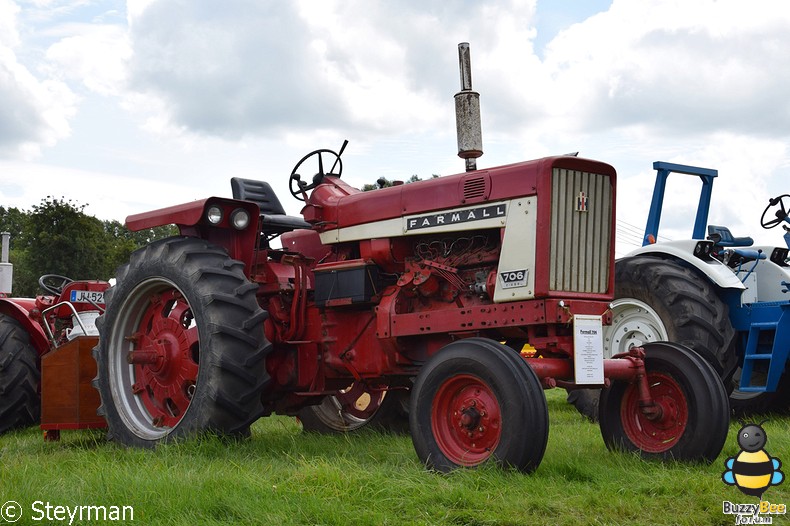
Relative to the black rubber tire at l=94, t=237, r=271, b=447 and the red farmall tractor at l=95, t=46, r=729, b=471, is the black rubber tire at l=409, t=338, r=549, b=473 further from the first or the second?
the black rubber tire at l=94, t=237, r=271, b=447

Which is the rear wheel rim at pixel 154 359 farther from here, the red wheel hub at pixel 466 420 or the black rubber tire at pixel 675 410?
the black rubber tire at pixel 675 410

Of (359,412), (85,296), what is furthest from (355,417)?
(85,296)

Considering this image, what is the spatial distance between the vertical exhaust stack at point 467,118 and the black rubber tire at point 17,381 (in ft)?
14.4

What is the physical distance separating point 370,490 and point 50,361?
367cm

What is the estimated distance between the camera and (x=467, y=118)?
568 cm

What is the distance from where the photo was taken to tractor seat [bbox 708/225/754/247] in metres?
8.54

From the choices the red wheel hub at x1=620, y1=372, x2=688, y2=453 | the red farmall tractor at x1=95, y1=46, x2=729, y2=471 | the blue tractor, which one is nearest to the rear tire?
the blue tractor

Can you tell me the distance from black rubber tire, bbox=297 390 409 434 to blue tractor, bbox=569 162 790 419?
1.57 metres

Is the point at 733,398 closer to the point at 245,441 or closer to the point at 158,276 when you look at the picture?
the point at 245,441

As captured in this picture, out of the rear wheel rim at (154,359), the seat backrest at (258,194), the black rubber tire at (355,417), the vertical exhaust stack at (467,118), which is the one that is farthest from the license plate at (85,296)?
the vertical exhaust stack at (467,118)

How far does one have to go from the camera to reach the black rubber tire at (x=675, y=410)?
475 cm

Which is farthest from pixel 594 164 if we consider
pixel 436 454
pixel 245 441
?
pixel 245 441

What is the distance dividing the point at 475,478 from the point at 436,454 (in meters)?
0.44

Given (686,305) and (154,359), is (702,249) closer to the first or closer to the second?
(686,305)
